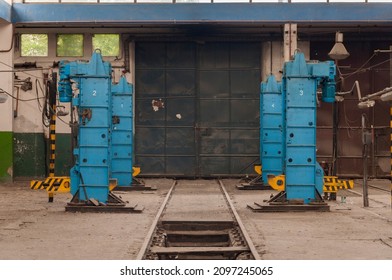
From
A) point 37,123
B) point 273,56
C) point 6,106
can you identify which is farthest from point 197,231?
point 273,56

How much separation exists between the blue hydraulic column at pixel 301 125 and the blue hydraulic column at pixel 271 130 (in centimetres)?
612

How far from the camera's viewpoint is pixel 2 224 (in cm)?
1308

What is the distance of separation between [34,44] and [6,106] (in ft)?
8.72

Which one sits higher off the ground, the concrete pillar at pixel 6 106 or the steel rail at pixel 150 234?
the concrete pillar at pixel 6 106

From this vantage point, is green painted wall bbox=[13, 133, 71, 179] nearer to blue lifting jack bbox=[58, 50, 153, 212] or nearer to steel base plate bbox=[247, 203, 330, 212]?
blue lifting jack bbox=[58, 50, 153, 212]

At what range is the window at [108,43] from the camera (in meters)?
26.5

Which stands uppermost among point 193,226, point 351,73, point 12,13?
point 12,13

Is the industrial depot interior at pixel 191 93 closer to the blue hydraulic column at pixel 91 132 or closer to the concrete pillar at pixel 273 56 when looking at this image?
the concrete pillar at pixel 273 56

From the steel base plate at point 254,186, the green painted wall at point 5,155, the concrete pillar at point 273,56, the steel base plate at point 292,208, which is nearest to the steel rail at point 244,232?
the steel base plate at point 292,208

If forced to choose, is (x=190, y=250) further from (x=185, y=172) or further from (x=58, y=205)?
(x=185, y=172)
